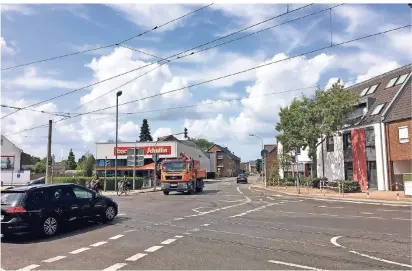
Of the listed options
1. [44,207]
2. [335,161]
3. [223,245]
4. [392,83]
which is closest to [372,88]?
[392,83]

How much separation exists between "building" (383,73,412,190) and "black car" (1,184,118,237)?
24.3 meters

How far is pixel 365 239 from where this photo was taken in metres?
9.96

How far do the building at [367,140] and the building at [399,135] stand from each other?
31 cm

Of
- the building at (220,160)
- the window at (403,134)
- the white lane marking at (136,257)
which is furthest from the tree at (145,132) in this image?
the white lane marking at (136,257)

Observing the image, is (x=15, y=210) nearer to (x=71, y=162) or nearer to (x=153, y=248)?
(x=153, y=248)

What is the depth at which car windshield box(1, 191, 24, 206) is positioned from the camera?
11.0 meters

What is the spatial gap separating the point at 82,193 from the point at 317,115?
2626cm

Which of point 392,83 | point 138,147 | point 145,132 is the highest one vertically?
point 145,132

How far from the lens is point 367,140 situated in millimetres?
33281

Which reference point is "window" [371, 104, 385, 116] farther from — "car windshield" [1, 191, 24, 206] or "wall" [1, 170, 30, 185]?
"wall" [1, 170, 30, 185]

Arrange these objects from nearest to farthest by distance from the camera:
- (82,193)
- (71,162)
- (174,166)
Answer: (82,193)
(174,166)
(71,162)

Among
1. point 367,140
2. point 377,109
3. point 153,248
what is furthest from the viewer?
point 377,109

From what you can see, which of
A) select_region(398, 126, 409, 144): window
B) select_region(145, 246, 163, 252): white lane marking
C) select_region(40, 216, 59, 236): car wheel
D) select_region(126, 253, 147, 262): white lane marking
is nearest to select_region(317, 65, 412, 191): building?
select_region(398, 126, 409, 144): window

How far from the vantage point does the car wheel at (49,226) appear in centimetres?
1112
